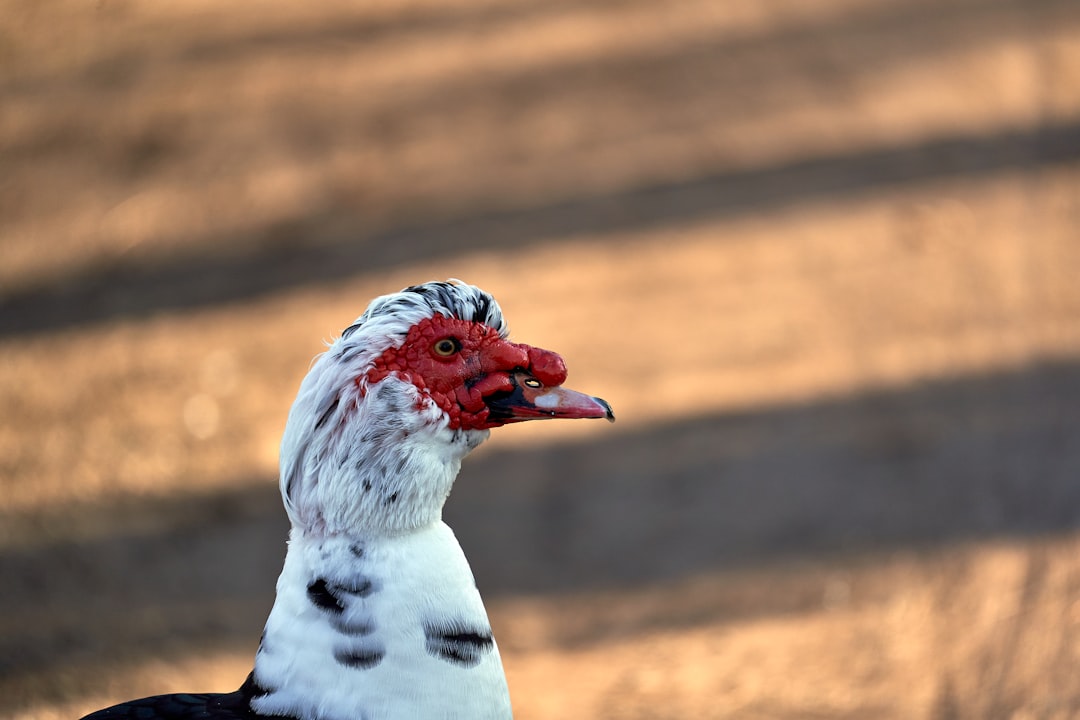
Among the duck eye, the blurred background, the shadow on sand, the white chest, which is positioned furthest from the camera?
the shadow on sand

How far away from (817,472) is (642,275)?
4.83 ft

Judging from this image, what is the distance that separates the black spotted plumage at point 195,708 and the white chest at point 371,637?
3.1 inches

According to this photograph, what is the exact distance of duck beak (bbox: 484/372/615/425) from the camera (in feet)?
8.36

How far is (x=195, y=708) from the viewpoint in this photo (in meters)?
2.59

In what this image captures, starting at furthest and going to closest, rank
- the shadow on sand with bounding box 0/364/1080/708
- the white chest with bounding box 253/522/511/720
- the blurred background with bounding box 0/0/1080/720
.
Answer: the shadow on sand with bounding box 0/364/1080/708 → the blurred background with bounding box 0/0/1080/720 → the white chest with bounding box 253/522/511/720

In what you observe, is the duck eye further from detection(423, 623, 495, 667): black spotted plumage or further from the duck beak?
detection(423, 623, 495, 667): black spotted plumage

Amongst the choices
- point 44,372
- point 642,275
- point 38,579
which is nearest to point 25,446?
point 44,372

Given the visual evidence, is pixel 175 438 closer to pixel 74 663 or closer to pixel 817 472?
pixel 74 663

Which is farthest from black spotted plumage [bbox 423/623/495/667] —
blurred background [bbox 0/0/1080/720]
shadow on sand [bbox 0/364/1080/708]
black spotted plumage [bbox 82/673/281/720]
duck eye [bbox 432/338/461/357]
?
shadow on sand [bbox 0/364/1080/708]

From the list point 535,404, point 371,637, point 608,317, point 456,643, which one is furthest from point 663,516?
point 371,637

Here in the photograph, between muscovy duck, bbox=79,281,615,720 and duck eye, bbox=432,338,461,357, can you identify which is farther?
duck eye, bbox=432,338,461,357

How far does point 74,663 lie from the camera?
4234mm

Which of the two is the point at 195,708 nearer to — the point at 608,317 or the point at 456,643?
the point at 456,643

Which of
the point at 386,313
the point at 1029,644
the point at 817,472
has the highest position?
the point at 817,472
